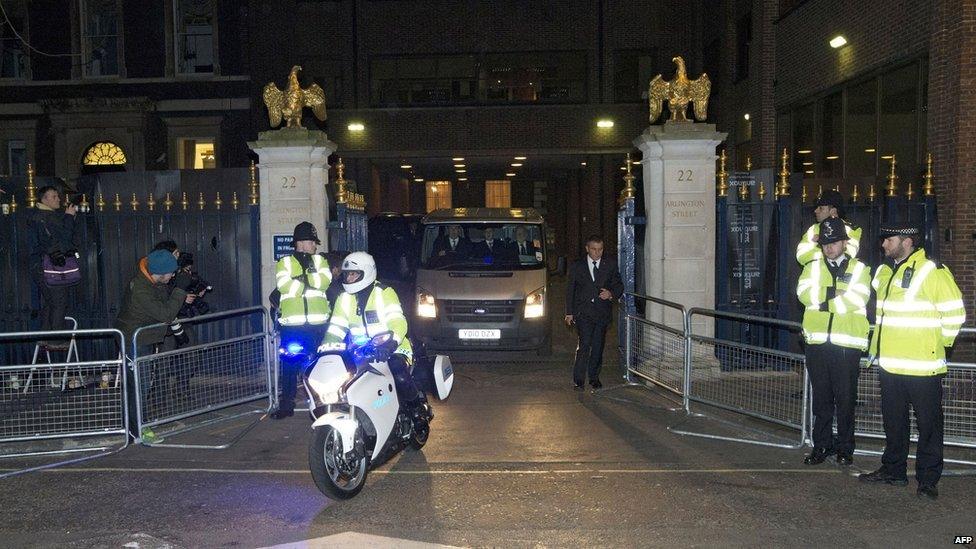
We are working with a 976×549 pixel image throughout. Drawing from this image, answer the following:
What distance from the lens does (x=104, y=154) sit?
994 inches

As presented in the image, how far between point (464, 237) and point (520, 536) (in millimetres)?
7425

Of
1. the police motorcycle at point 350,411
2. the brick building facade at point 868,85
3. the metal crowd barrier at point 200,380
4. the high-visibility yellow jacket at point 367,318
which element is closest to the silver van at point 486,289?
the metal crowd barrier at point 200,380

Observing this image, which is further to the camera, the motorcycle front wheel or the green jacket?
the green jacket

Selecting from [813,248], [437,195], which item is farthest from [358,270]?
[437,195]

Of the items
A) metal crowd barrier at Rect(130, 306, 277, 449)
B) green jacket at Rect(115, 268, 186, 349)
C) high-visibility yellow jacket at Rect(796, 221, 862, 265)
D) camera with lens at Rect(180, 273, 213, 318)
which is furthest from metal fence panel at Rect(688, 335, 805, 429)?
camera with lens at Rect(180, 273, 213, 318)

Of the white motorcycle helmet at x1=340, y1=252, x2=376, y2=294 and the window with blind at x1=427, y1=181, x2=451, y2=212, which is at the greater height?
the window with blind at x1=427, y1=181, x2=451, y2=212

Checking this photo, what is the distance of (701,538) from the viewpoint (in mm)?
5559

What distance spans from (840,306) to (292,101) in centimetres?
689

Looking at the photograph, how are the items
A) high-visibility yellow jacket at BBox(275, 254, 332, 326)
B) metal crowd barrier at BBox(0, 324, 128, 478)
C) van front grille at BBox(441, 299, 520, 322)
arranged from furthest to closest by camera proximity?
van front grille at BBox(441, 299, 520, 322) < high-visibility yellow jacket at BBox(275, 254, 332, 326) < metal crowd barrier at BBox(0, 324, 128, 478)

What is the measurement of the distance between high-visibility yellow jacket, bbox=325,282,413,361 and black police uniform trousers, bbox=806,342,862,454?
128 inches

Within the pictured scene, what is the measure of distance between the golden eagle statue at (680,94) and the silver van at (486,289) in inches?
107

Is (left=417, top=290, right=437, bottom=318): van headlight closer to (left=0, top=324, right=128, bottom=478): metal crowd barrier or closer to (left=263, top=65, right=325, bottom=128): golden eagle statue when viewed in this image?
(left=263, top=65, right=325, bottom=128): golden eagle statue

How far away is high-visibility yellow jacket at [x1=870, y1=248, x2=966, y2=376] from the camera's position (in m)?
6.21

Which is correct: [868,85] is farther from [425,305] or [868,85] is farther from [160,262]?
[160,262]
